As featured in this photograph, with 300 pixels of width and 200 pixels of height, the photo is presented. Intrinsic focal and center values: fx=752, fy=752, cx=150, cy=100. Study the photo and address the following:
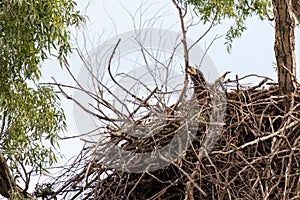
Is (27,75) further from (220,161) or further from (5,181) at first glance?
(220,161)

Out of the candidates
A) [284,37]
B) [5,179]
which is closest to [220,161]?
[284,37]

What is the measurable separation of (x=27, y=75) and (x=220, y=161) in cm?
216

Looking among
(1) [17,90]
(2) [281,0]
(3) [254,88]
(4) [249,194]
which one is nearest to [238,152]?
(4) [249,194]

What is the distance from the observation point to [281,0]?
4055mm

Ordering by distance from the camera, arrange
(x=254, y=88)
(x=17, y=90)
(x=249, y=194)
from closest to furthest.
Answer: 1. (x=249, y=194)
2. (x=254, y=88)
3. (x=17, y=90)

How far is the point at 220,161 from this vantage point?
357 centimetres

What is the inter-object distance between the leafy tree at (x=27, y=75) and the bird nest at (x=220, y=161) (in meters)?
1.10

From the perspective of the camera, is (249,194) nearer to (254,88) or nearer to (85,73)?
(254,88)

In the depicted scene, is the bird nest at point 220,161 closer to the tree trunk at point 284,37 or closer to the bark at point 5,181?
the tree trunk at point 284,37

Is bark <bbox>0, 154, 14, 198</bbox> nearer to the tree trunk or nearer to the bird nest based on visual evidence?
the bird nest

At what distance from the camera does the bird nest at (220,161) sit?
11.5ft

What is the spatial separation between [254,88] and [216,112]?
15.7 inches

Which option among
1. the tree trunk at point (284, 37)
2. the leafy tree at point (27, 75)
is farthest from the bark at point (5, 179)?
the tree trunk at point (284, 37)

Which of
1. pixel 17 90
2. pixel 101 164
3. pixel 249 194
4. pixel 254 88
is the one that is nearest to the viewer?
pixel 249 194
